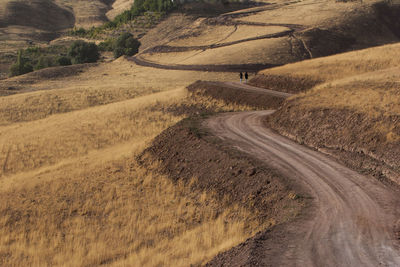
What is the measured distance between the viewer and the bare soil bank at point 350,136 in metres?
15.5

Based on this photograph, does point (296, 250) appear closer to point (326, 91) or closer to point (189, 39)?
point (326, 91)

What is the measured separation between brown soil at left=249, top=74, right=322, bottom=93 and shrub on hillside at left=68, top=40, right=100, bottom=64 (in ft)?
217

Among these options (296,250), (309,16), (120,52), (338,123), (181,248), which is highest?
(309,16)

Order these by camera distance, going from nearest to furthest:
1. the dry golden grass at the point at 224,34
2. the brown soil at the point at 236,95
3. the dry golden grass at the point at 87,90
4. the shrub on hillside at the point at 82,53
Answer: the brown soil at the point at 236,95, the dry golden grass at the point at 87,90, the dry golden grass at the point at 224,34, the shrub on hillside at the point at 82,53

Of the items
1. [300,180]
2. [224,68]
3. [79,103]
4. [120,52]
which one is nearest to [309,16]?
[224,68]

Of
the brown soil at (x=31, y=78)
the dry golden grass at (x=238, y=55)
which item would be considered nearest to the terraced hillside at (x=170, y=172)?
the brown soil at (x=31, y=78)

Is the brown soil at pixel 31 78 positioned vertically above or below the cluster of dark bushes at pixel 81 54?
below

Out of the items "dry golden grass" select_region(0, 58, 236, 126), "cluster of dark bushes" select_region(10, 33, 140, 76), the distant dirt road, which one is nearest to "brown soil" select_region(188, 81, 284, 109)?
"dry golden grass" select_region(0, 58, 236, 126)

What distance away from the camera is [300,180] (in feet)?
48.5

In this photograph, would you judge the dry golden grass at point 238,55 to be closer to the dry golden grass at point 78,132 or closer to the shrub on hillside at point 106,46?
the dry golden grass at point 78,132

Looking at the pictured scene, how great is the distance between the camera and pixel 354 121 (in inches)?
757

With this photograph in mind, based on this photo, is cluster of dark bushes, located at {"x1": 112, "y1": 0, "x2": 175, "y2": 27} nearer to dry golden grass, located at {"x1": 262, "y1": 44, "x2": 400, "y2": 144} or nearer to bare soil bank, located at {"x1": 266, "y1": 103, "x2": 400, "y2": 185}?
dry golden grass, located at {"x1": 262, "y1": 44, "x2": 400, "y2": 144}

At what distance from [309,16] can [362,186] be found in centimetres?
8608

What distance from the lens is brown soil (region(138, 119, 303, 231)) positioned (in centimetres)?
1338
